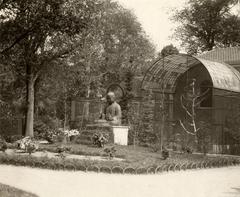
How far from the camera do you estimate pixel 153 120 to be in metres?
28.4

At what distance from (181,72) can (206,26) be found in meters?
24.3

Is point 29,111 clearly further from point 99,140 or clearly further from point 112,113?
point 99,140

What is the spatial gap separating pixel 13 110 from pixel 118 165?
18409mm

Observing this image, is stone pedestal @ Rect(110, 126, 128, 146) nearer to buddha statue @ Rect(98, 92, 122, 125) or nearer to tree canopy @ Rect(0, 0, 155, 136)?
buddha statue @ Rect(98, 92, 122, 125)

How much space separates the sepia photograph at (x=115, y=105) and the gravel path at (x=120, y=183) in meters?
0.03

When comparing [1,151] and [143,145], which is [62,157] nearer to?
[1,151]

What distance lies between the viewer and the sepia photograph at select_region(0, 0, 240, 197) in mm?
11922

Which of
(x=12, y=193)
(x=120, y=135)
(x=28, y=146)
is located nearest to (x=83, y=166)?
(x=28, y=146)

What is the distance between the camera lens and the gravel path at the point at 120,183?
10.9 m

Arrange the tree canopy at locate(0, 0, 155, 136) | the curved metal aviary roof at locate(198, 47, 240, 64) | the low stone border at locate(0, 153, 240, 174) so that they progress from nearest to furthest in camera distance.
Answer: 1. the tree canopy at locate(0, 0, 155, 136)
2. the low stone border at locate(0, 153, 240, 174)
3. the curved metal aviary roof at locate(198, 47, 240, 64)

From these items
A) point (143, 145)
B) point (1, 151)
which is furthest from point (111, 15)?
point (1, 151)

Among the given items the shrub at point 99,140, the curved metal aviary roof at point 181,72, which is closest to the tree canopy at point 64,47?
the shrub at point 99,140

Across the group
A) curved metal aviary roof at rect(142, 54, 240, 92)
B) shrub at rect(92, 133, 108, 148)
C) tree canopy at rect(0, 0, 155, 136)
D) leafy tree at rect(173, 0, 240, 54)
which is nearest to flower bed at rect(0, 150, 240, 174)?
tree canopy at rect(0, 0, 155, 136)

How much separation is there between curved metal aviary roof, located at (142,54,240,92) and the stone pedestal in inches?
233
